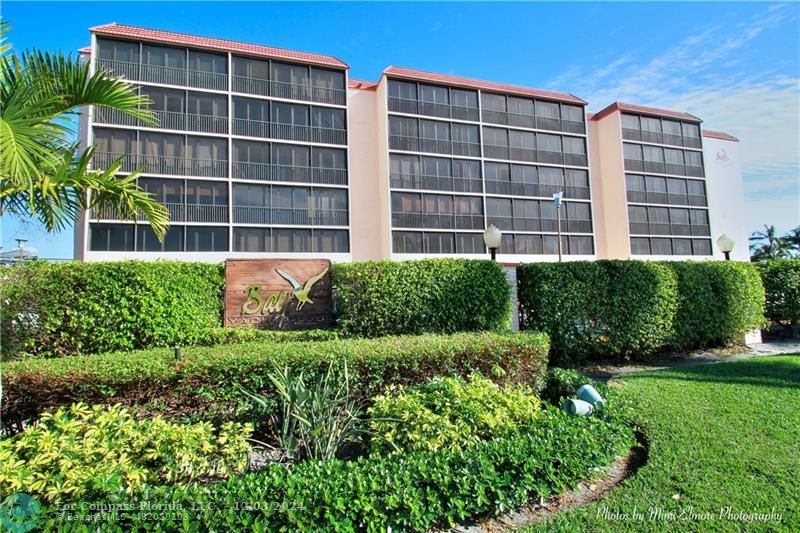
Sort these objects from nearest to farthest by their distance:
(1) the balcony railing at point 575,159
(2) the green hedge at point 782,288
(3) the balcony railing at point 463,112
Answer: (2) the green hedge at point 782,288, (3) the balcony railing at point 463,112, (1) the balcony railing at point 575,159

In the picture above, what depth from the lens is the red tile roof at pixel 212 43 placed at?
2270cm

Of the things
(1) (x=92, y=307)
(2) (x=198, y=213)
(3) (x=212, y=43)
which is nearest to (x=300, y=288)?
(1) (x=92, y=307)

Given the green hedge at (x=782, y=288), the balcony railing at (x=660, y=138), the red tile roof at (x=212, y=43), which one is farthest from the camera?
the balcony railing at (x=660, y=138)

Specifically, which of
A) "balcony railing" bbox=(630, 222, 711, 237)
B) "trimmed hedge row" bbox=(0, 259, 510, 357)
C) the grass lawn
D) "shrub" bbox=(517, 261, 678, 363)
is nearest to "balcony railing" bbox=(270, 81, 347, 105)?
"trimmed hedge row" bbox=(0, 259, 510, 357)

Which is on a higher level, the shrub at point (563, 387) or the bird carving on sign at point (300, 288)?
the bird carving on sign at point (300, 288)

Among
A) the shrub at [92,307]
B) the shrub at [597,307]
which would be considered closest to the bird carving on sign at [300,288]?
the shrub at [92,307]

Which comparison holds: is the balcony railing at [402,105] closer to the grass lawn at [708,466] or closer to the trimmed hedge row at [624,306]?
the trimmed hedge row at [624,306]

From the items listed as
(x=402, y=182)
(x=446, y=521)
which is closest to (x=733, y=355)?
(x=446, y=521)

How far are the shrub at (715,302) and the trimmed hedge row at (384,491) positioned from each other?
25.3ft

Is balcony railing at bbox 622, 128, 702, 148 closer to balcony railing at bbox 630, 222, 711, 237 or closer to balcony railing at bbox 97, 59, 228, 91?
balcony railing at bbox 630, 222, 711, 237

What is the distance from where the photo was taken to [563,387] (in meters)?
5.62

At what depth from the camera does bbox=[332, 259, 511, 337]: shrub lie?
802 cm

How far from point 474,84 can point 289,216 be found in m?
16.7

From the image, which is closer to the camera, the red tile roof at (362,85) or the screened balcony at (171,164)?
the screened balcony at (171,164)
